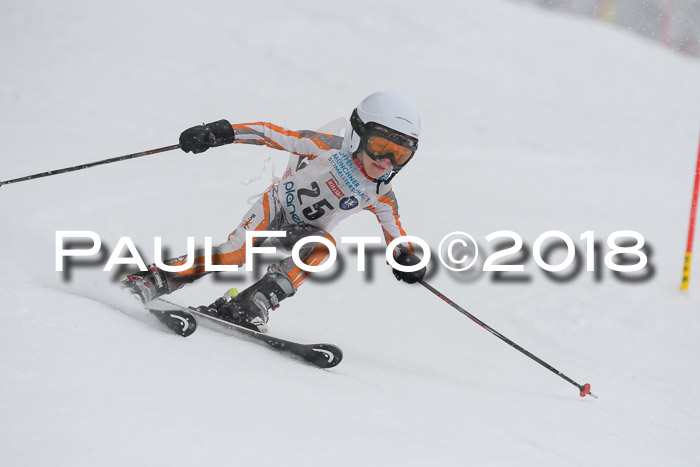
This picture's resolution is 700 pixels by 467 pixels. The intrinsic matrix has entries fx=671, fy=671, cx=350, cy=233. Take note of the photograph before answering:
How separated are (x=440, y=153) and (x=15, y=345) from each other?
8297mm

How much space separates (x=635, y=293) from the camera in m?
5.59

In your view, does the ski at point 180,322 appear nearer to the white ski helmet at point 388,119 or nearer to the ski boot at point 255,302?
the ski boot at point 255,302

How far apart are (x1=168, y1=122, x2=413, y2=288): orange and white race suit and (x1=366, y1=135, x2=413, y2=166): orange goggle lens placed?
0.18 meters

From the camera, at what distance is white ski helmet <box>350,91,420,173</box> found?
11.8ft

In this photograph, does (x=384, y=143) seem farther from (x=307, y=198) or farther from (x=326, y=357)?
(x=326, y=357)

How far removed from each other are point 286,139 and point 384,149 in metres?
0.58

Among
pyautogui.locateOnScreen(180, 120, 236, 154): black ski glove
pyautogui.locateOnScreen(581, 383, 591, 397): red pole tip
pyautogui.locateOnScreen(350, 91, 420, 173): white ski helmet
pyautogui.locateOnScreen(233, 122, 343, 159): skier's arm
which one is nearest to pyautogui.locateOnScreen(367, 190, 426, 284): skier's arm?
pyautogui.locateOnScreen(350, 91, 420, 173): white ski helmet

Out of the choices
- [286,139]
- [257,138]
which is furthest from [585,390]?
[257,138]

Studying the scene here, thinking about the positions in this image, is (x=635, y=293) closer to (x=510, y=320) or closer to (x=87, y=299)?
(x=510, y=320)

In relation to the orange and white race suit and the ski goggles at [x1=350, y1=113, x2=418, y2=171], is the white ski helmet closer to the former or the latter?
the ski goggles at [x1=350, y1=113, x2=418, y2=171]

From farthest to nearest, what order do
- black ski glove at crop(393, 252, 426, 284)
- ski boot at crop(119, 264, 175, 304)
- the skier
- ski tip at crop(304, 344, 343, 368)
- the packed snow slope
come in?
black ski glove at crop(393, 252, 426, 284), the skier, ski boot at crop(119, 264, 175, 304), ski tip at crop(304, 344, 343, 368), the packed snow slope

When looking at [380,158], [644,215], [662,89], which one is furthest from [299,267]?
[662,89]

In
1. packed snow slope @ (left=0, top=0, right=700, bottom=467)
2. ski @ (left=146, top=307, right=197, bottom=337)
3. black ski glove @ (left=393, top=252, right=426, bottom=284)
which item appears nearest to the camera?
packed snow slope @ (left=0, top=0, right=700, bottom=467)

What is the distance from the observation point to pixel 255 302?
3.70m
